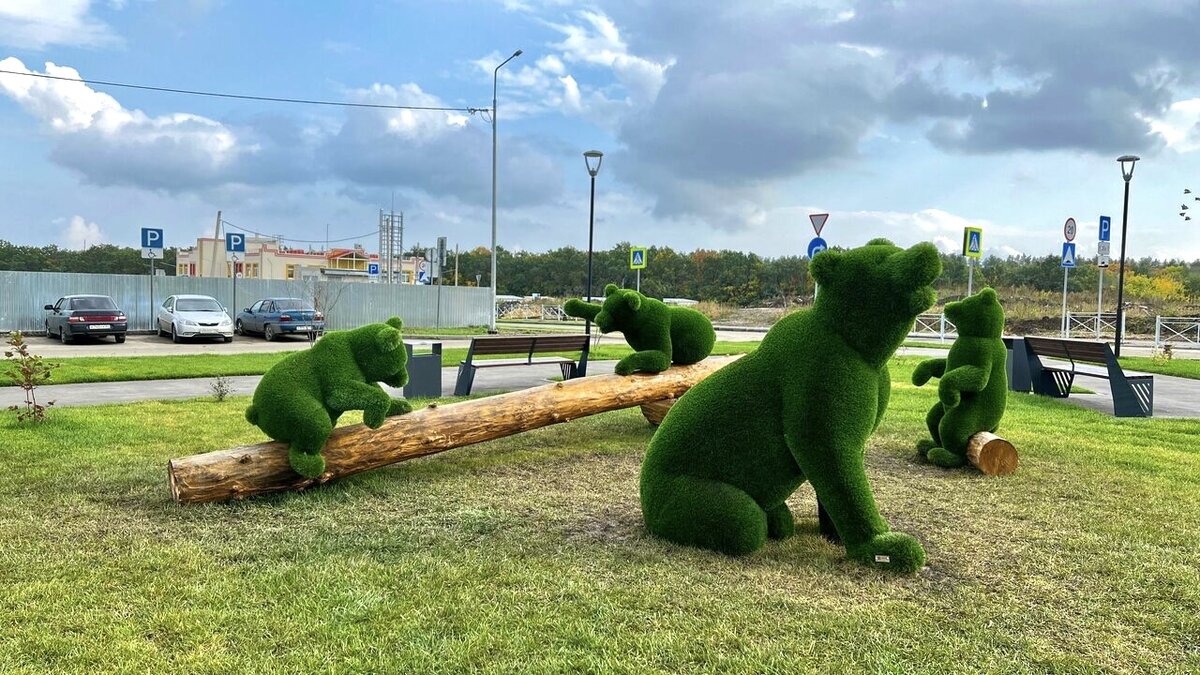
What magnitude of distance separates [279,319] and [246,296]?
20.9 ft

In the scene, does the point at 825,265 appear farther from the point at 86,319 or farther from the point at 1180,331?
the point at 1180,331

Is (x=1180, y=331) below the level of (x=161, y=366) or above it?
above

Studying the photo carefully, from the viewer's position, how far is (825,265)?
409 centimetres

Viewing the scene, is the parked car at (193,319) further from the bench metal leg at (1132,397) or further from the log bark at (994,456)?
the bench metal leg at (1132,397)

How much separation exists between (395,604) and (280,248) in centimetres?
6783

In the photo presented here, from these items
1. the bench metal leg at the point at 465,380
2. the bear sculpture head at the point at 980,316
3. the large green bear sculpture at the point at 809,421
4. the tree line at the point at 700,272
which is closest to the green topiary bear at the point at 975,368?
the bear sculpture head at the point at 980,316

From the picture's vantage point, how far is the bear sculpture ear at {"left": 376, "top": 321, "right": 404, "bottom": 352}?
211 inches

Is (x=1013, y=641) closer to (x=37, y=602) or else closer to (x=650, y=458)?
(x=650, y=458)

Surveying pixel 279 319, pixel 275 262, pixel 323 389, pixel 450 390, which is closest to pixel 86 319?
pixel 279 319


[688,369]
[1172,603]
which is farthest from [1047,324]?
[1172,603]

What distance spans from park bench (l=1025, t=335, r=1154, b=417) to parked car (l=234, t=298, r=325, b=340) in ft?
57.9

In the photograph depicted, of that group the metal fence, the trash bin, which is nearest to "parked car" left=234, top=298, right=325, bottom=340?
the metal fence

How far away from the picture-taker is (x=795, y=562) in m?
4.11

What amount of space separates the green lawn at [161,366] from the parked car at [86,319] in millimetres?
6254
